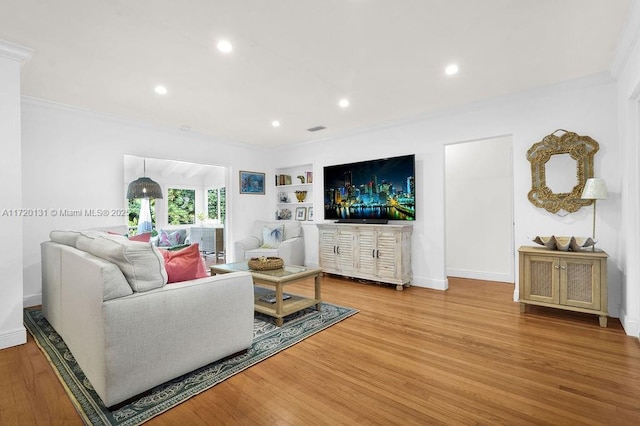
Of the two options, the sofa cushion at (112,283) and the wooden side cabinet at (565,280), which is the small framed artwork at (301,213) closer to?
the wooden side cabinet at (565,280)

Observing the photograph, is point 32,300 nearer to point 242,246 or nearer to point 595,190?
point 242,246

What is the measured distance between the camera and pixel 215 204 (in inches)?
337

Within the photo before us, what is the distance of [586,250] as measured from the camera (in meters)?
3.05

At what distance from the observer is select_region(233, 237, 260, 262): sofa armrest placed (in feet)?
18.0

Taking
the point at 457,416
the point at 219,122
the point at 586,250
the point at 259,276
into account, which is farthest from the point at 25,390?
the point at 586,250

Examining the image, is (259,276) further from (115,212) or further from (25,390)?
(115,212)

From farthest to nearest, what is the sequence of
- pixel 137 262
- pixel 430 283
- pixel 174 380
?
pixel 430 283 < pixel 174 380 < pixel 137 262

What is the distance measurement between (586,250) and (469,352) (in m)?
1.77

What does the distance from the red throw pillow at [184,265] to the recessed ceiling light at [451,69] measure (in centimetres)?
281

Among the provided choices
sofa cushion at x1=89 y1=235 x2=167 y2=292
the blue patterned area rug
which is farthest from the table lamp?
sofa cushion at x1=89 y1=235 x2=167 y2=292

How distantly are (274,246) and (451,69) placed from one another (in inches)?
155

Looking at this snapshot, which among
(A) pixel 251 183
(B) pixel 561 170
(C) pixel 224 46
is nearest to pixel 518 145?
(B) pixel 561 170

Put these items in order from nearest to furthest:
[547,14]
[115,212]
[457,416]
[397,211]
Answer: [457,416]
[547,14]
[115,212]
[397,211]

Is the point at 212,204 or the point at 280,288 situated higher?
the point at 212,204
